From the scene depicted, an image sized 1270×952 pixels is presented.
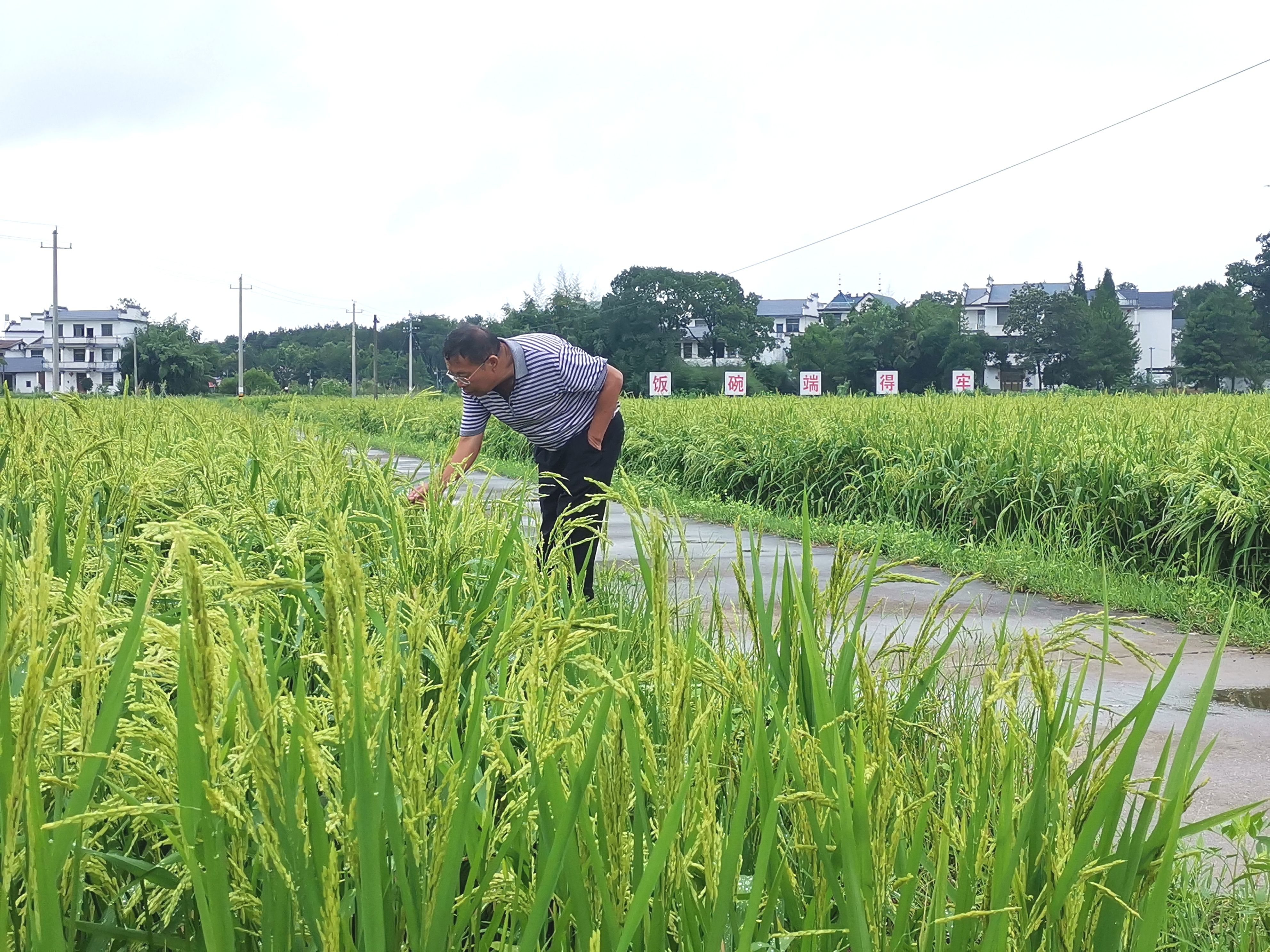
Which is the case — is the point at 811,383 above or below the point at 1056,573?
above

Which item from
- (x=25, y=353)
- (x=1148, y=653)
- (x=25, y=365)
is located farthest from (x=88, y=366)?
(x=1148, y=653)

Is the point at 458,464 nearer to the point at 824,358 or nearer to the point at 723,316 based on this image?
the point at 824,358

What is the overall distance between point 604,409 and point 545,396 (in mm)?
326

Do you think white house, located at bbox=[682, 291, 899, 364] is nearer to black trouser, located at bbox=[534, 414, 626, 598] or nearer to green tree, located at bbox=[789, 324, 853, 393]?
green tree, located at bbox=[789, 324, 853, 393]

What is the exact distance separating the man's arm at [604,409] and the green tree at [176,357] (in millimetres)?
53082

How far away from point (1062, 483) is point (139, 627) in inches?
290

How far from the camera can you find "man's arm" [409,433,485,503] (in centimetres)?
357

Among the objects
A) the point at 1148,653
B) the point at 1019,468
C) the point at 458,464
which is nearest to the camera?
the point at 1148,653

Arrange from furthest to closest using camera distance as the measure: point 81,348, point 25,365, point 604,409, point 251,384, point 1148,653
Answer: point 81,348 → point 25,365 → point 251,384 → point 604,409 → point 1148,653

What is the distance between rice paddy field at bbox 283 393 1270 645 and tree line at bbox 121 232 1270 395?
48.4 meters

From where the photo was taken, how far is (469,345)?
4973mm

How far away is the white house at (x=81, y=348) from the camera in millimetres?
111938

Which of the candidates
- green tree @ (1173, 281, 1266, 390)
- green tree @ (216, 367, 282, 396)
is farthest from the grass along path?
green tree @ (216, 367, 282, 396)

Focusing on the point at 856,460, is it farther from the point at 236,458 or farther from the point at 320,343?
the point at 320,343
